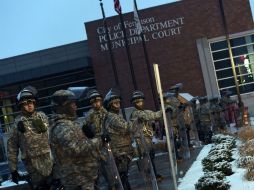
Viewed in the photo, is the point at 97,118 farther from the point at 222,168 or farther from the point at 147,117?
the point at 222,168

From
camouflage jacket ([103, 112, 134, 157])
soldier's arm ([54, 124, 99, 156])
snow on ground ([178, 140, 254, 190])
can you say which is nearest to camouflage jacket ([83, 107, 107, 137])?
camouflage jacket ([103, 112, 134, 157])

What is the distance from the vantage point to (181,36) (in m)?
43.1

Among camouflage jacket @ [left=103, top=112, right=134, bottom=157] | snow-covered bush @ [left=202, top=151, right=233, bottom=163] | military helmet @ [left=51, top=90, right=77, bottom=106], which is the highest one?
military helmet @ [left=51, top=90, right=77, bottom=106]

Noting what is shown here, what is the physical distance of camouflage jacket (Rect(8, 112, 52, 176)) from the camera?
8.34 metres

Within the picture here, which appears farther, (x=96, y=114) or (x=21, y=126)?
Answer: (x=96, y=114)

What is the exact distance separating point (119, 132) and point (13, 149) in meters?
1.72

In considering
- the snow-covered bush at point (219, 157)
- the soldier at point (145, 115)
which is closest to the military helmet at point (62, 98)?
the soldier at point (145, 115)

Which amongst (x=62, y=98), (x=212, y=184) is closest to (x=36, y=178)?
(x=62, y=98)

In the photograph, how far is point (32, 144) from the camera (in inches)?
329

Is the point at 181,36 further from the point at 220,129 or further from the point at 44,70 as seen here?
the point at 220,129

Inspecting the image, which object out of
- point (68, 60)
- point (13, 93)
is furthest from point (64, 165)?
point (13, 93)

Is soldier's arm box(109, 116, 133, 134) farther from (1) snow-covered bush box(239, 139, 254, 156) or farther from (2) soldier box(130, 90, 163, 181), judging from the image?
(1) snow-covered bush box(239, 139, 254, 156)

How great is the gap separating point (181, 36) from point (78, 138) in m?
37.5

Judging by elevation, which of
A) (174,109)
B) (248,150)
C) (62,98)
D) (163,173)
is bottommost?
(163,173)
